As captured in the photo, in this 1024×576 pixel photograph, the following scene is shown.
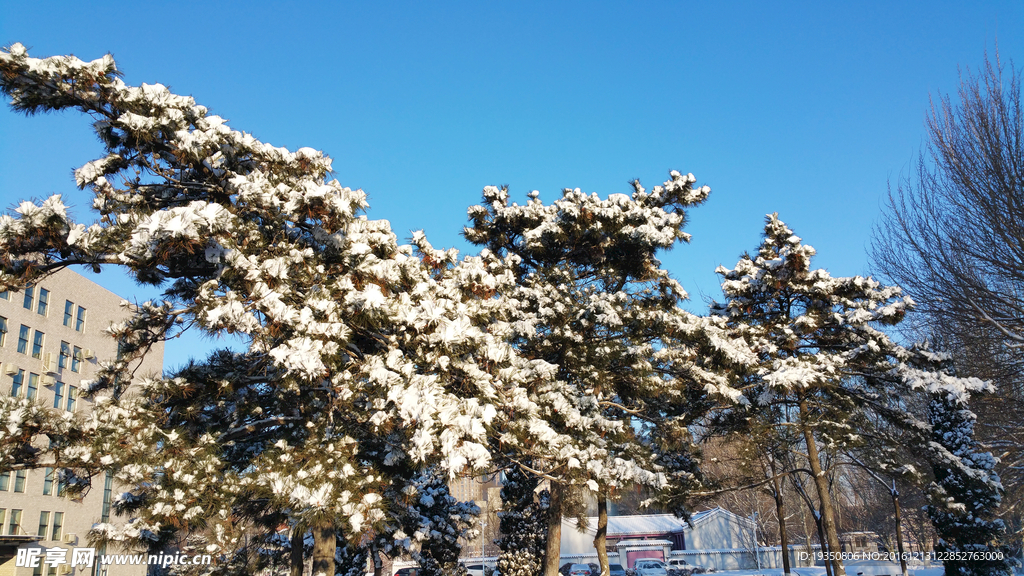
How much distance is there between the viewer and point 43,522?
117ft

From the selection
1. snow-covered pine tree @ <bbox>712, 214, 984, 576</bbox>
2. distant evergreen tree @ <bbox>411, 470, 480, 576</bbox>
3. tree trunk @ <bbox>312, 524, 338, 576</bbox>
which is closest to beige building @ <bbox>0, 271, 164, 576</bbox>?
distant evergreen tree @ <bbox>411, 470, 480, 576</bbox>

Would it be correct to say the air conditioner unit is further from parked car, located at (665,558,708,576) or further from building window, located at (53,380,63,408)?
parked car, located at (665,558,708,576)

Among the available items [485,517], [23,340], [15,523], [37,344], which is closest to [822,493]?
[485,517]

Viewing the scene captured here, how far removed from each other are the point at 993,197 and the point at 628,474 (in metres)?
9.43

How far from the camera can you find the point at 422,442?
7.68 metres

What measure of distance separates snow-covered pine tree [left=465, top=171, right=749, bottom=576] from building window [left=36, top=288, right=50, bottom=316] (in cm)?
3454

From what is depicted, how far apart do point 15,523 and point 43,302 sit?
42.0 feet

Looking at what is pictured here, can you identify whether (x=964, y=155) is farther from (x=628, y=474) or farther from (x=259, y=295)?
(x=259, y=295)

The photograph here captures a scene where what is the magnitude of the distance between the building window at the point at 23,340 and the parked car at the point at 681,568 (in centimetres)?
3826

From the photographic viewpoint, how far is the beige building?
1302 inches

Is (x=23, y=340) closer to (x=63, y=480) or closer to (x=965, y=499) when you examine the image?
(x=63, y=480)

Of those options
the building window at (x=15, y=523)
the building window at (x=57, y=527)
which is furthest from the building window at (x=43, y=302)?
the building window at (x=57, y=527)

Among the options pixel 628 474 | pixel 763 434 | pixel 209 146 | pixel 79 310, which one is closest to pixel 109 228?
pixel 209 146

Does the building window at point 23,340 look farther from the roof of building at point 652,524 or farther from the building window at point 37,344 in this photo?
the roof of building at point 652,524
